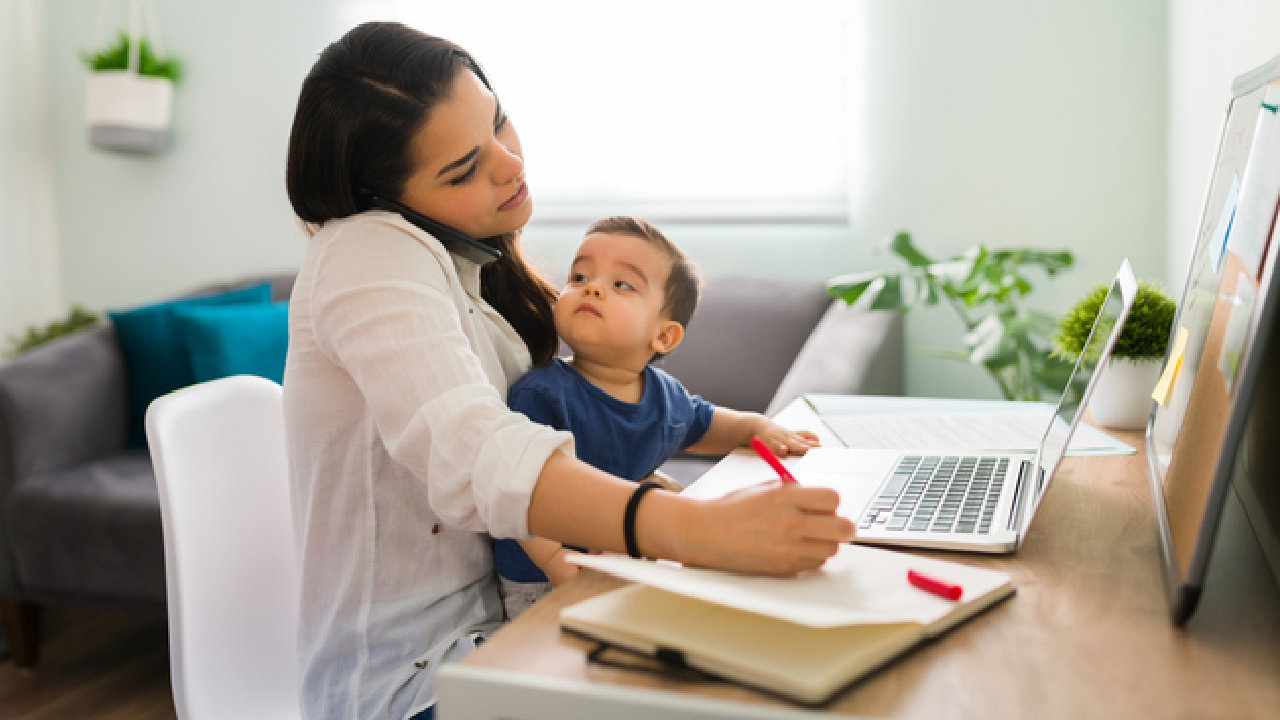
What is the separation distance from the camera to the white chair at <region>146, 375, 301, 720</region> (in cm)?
101

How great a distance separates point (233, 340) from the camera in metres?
2.58

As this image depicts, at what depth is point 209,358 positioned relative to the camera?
2.58 m

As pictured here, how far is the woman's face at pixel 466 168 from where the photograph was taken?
0.99 meters

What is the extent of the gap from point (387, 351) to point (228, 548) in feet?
1.32

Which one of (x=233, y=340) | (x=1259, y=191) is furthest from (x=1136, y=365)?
(x=233, y=340)

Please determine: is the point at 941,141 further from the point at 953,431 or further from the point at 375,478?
the point at 375,478

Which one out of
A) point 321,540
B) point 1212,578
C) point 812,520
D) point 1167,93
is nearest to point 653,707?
point 812,520

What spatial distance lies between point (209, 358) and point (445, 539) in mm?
1814

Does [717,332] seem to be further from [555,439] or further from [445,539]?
[555,439]

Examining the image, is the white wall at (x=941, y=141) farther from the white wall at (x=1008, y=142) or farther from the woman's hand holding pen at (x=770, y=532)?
the woman's hand holding pen at (x=770, y=532)

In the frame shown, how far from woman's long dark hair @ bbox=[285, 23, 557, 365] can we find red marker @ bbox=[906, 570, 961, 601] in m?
0.61

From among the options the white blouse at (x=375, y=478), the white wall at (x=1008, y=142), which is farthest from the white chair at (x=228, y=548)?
the white wall at (x=1008, y=142)

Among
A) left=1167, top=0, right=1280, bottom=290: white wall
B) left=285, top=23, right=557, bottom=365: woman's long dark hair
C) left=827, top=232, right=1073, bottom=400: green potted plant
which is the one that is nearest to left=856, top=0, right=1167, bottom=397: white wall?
left=1167, top=0, right=1280, bottom=290: white wall

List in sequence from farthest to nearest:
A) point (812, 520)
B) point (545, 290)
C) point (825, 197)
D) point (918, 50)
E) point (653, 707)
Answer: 1. point (825, 197)
2. point (918, 50)
3. point (545, 290)
4. point (812, 520)
5. point (653, 707)
